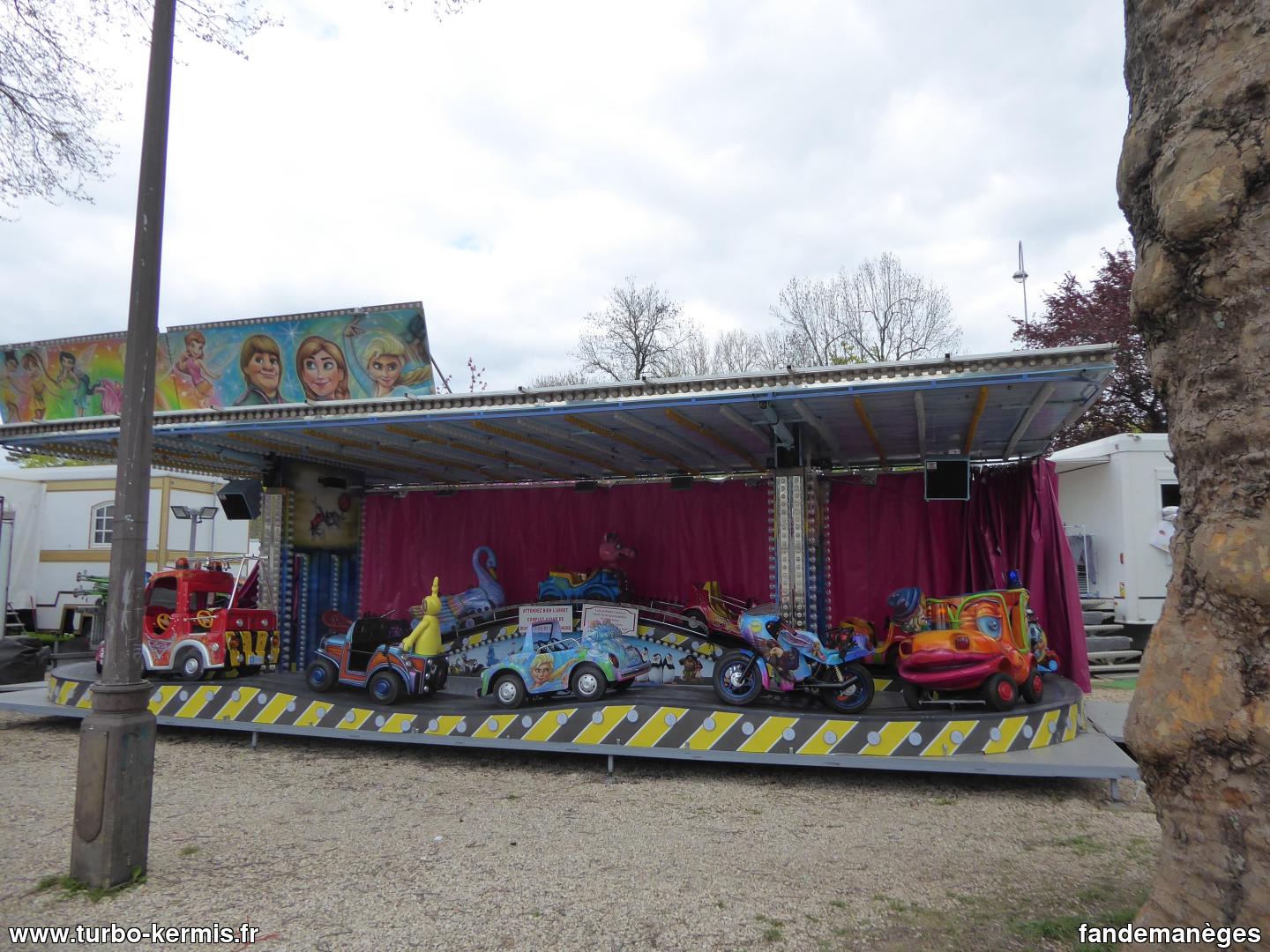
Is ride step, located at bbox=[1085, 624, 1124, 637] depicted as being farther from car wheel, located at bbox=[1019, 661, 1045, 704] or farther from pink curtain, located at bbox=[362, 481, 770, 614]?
car wheel, located at bbox=[1019, 661, 1045, 704]

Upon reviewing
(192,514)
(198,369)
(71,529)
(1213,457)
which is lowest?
(1213,457)

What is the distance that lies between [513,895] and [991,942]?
2525 mm

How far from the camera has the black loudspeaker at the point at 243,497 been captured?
37.3ft

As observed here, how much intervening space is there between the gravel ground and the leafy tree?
16172 millimetres

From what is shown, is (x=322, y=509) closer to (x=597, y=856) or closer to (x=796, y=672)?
(x=796, y=672)

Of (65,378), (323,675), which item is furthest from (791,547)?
(65,378)

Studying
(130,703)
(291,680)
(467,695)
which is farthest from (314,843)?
(291,680)

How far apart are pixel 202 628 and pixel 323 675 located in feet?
5.72

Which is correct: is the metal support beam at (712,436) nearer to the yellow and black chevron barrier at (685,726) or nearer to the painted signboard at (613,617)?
the painted signboard at (613,617)

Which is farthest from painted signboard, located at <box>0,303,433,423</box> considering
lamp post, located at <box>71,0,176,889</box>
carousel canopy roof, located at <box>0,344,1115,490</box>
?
lamp post, located at <box>71,0,176,889</box>

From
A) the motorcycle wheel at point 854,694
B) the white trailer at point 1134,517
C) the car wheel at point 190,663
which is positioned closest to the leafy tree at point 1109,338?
the white trailer at point 1134,517

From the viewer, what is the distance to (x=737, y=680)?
8.03 m

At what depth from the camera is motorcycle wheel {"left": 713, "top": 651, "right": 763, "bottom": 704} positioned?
7.97 metres

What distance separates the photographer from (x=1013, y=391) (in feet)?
24.4
